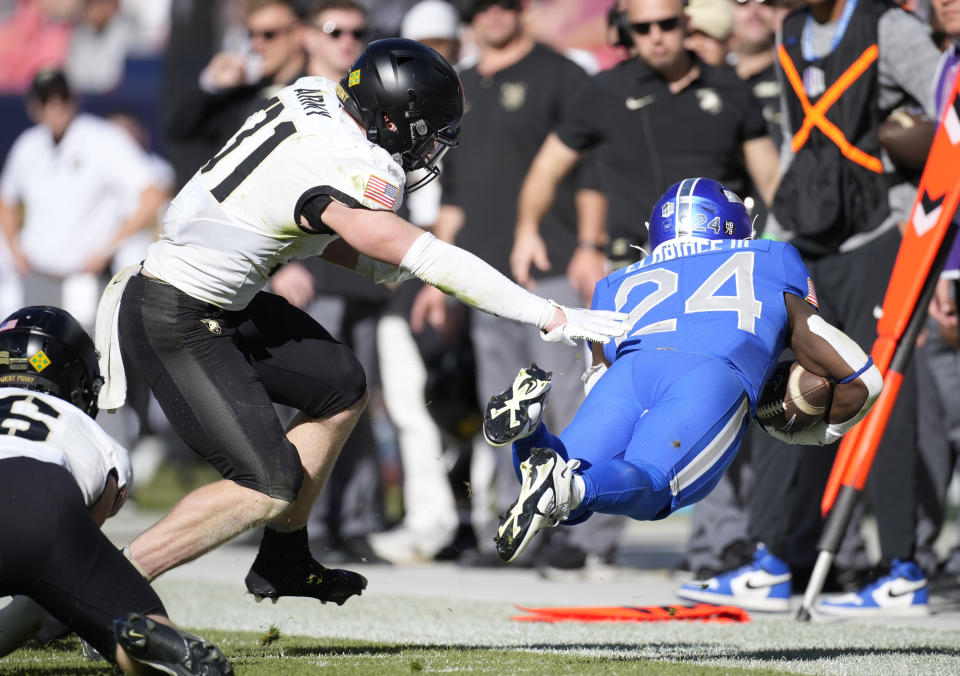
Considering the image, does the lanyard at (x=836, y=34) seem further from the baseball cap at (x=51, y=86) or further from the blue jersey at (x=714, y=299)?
the baseball cap at (x=51, y=86)

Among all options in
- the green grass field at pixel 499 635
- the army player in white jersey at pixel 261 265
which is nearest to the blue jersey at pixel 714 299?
the army player in white jersey at pixel 261 265

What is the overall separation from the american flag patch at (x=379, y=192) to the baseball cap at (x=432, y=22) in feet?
13.7

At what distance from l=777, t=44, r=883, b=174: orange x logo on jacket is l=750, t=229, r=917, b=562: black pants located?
347mm

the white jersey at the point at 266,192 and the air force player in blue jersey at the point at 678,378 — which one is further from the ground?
the white jersey at the point at 266,192

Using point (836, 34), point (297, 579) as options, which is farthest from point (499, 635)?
point (836, 34)

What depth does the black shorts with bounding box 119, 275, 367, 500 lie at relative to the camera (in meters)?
4.67

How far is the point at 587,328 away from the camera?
420 cm

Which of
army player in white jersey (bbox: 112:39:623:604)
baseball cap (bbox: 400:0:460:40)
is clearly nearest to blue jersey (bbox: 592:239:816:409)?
army player in white jersey (bbox: 112:39:623:604)

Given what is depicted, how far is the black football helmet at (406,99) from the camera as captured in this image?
4707 millimetres

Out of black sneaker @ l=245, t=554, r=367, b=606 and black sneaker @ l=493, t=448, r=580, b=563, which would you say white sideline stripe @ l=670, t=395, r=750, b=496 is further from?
black sneaker @ l=245, t=554, r=367, b=606

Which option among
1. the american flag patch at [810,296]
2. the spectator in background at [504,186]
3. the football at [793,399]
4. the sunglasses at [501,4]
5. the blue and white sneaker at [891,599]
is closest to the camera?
the football at [793,399]

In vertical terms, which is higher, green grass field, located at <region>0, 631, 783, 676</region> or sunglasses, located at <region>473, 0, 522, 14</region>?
sunglasses, located at <region>473, 0, 522, 14</region>

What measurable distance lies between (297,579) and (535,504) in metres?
1.28

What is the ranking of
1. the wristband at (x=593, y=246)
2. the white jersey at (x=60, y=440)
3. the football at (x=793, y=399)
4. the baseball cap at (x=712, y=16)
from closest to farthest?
the white jersey at (x=60, y=440), the football at (x=793, y=399), the wristband at (x=593, y=246), the baseball cap at (x=712, y=16)
